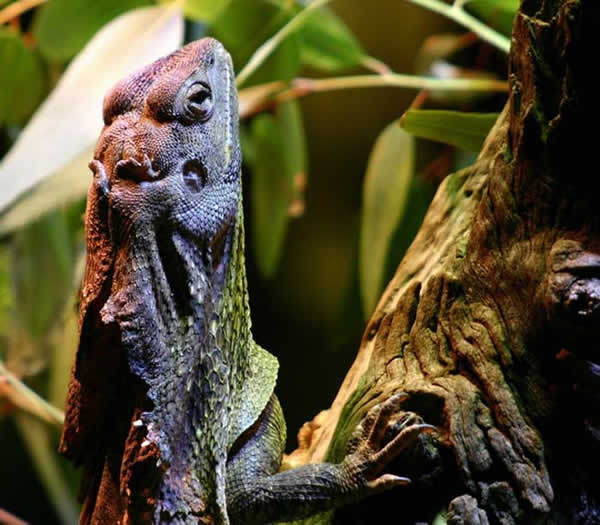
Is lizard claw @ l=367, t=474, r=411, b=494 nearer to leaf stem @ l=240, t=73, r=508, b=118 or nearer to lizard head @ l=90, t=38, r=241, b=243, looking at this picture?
lizard head @ l=90, t=38, r=241, b=243

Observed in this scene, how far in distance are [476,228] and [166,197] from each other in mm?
458

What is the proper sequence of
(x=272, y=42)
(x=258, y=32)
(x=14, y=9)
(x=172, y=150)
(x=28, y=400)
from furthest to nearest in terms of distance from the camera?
(x=14, y=9)
(x=258, y=32)
(x=28, y=400)
(x=272, y=42)
(x=172, y=150)

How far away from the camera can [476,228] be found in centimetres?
111

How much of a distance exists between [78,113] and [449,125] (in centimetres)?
68

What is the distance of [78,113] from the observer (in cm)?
143

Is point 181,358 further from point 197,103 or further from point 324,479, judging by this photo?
point 197,103

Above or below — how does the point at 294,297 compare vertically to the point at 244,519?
below

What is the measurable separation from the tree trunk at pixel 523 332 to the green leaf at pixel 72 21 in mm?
1115

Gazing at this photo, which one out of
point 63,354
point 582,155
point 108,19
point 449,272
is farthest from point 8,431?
point 582,155

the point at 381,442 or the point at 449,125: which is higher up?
the point at 449,125

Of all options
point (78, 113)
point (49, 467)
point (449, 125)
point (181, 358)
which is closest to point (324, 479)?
point (181, 358)

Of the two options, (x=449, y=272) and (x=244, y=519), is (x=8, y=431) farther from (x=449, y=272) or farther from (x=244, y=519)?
(x=449, y=272)

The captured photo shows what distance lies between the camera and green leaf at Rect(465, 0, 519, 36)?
145 centimetres

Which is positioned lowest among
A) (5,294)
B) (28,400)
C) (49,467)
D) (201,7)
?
(49,467)
